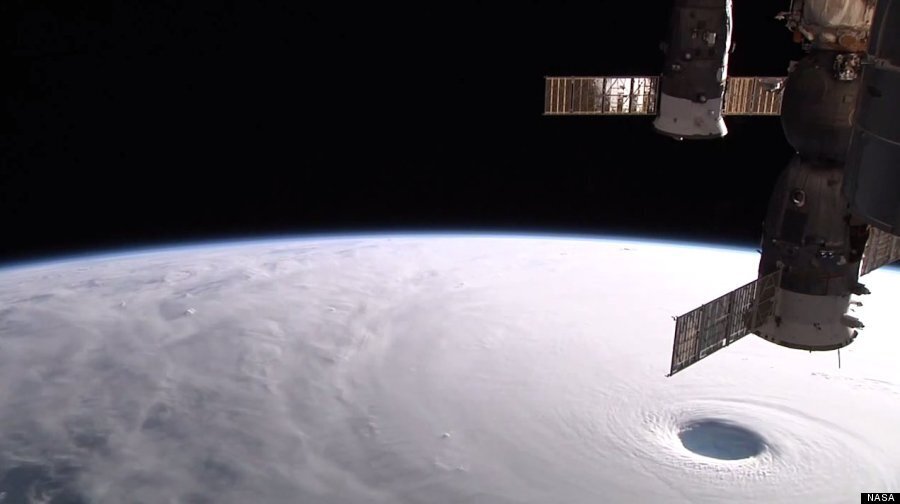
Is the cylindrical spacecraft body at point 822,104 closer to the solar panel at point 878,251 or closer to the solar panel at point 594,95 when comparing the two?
the solar panel at point 878,251

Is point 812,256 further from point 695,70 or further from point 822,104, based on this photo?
point 695,70

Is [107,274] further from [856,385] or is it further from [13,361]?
[856,385]

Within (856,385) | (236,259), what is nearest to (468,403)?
(856,385)

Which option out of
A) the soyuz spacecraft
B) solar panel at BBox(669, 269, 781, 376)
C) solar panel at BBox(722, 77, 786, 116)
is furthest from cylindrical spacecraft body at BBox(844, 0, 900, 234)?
solar panel at BBox(722, 77, 786, 116)

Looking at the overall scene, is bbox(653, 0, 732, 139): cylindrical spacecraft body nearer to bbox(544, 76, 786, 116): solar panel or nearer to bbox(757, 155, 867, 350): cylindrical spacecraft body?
bbox(544, 76, 786, 116): solar panel

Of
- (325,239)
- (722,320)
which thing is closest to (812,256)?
(722,320)

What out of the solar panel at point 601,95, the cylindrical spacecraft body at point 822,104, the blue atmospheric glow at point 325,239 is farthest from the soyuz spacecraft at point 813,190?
the blue atmospheric glow at point 325,239
